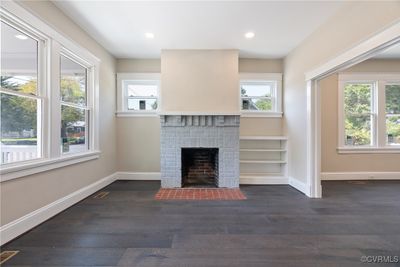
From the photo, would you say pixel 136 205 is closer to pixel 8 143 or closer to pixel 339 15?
pixel 8 143

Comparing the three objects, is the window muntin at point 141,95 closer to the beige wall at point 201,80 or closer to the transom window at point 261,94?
the beige wall at point 201,80

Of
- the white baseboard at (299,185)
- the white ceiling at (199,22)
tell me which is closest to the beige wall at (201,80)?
the white ceiling at (199,22)

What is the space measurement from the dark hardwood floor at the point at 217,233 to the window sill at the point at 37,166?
2.11ft

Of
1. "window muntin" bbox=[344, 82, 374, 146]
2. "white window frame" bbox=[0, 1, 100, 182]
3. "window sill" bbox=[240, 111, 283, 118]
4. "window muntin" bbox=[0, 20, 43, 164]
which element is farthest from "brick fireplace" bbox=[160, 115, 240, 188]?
"window muntin" bbox=[344, 82, 374, 146]

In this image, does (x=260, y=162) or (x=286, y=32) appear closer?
(x=286, y=32)

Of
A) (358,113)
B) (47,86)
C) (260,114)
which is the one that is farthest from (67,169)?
(358,113)

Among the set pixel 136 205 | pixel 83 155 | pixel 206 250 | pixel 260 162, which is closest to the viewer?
pixel 206 250

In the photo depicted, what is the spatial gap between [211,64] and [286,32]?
57.7 inches

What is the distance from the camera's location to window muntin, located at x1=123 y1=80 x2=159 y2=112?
5.31 meters

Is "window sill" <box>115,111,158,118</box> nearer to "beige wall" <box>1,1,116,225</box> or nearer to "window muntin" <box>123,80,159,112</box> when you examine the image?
"window muntin" <box>123,80,159,112</box>

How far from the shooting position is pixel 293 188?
14.8 ft

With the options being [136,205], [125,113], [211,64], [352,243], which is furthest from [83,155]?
[352,243]

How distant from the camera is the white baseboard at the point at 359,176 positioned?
521cm

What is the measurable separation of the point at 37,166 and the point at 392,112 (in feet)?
22.6
